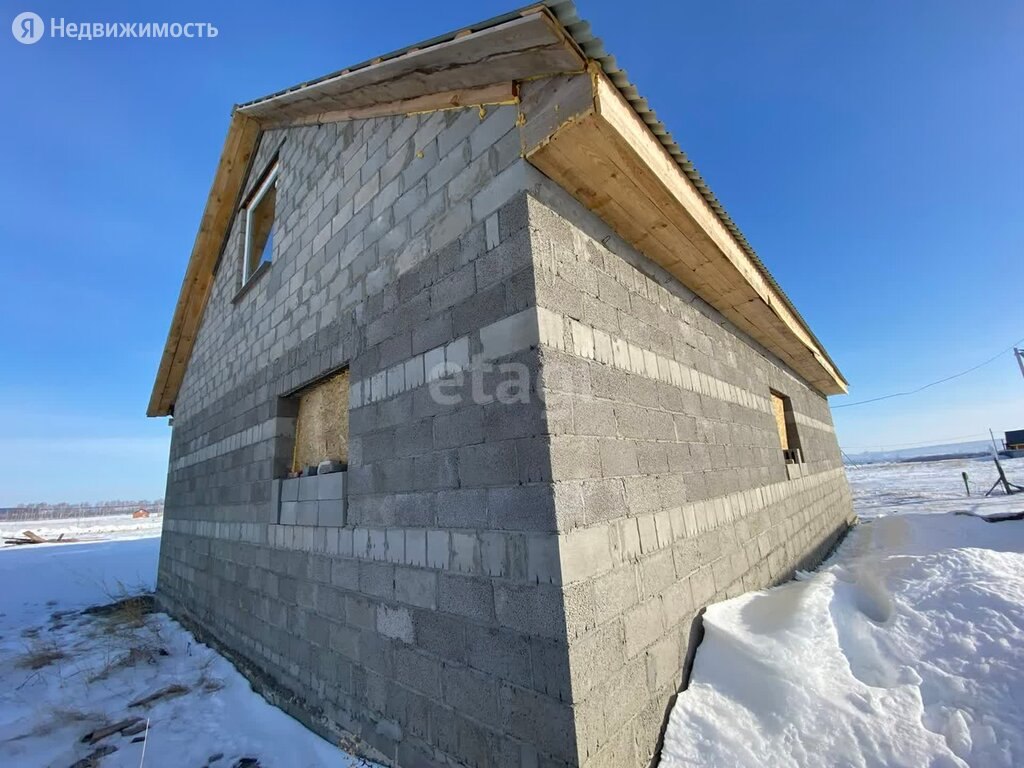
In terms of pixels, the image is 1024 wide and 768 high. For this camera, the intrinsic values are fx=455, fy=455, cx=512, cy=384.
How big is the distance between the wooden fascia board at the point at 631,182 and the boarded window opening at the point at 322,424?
260 cm

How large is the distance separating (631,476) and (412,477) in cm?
138

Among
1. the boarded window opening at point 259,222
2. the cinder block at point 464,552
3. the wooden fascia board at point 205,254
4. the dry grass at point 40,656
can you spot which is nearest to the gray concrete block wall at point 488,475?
the cinder block at point 464,552

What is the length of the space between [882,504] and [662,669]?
58.4ft

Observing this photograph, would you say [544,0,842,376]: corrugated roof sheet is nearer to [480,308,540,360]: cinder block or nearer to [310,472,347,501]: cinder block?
[480,308,540,360]: cinder block

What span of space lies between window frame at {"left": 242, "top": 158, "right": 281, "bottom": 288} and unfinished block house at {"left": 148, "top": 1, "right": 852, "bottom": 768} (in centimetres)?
166

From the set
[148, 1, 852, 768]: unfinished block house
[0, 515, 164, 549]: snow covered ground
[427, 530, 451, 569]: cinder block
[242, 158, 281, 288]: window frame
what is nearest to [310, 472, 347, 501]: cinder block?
[148, 1, 852, 768]: unfinished block house

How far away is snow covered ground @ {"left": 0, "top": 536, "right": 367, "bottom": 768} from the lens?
3326 mm

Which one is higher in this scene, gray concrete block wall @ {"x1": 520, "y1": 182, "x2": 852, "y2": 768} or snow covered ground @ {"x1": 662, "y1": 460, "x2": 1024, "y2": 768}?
gray concrete block wall @ {"x1": 520, "y1": 182, "x2": 852, "y2": 768}

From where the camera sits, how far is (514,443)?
7.68 feet

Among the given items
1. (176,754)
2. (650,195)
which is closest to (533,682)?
(650,195)

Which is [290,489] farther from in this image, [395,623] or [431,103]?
[431,103]

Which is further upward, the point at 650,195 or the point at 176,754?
the point at 650,195

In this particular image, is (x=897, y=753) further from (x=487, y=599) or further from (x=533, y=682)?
(x=487, y=599)

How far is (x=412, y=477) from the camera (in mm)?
2936
